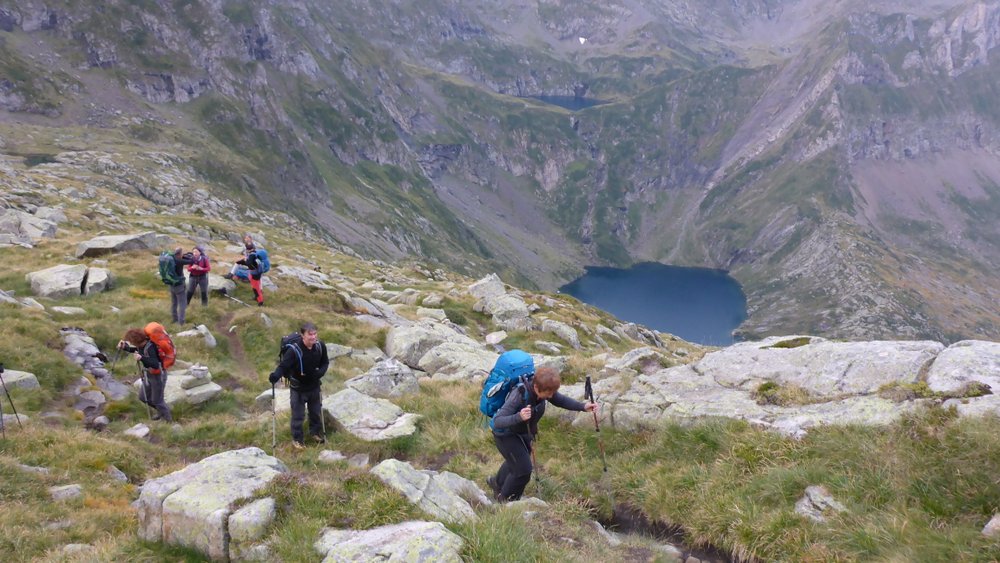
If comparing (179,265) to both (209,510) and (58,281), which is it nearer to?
(58,281)

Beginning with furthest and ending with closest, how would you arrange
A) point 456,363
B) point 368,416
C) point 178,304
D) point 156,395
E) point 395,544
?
point 178,304 < point 456,363 < point 156,395 < point 368,416 < point 395,544

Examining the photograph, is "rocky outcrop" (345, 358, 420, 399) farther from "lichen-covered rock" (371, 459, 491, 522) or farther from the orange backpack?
"lichen-covered rock" (371, 459, 491, 522)

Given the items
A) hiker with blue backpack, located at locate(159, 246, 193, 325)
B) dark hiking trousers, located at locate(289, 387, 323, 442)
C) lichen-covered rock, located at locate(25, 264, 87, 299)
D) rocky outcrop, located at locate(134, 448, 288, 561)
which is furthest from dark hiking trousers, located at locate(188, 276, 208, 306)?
rocky outcrop, located at locate(134, 448, 288, 561)

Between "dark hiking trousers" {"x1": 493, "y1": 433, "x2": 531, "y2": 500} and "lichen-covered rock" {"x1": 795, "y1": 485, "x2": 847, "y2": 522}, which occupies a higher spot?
"lichen-covered rock" {"x1": 795, "y1": 485, "x2": 847, "y2": 522}

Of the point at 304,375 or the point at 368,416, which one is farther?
the point at 368,416

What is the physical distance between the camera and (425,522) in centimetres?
808

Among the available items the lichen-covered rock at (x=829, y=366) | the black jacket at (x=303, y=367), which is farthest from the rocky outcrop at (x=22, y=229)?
the lichen-covered rock at (x=829, y=366)

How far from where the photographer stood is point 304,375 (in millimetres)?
14094

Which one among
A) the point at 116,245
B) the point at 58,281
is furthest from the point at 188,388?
the point at 116,245

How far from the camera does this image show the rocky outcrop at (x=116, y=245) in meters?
33.8

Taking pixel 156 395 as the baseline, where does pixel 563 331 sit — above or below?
above

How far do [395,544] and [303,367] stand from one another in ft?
25.4

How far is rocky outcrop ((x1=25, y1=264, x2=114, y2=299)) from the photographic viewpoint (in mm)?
25484

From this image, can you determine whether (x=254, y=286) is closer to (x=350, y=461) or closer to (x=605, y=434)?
(x=350, y=461)
